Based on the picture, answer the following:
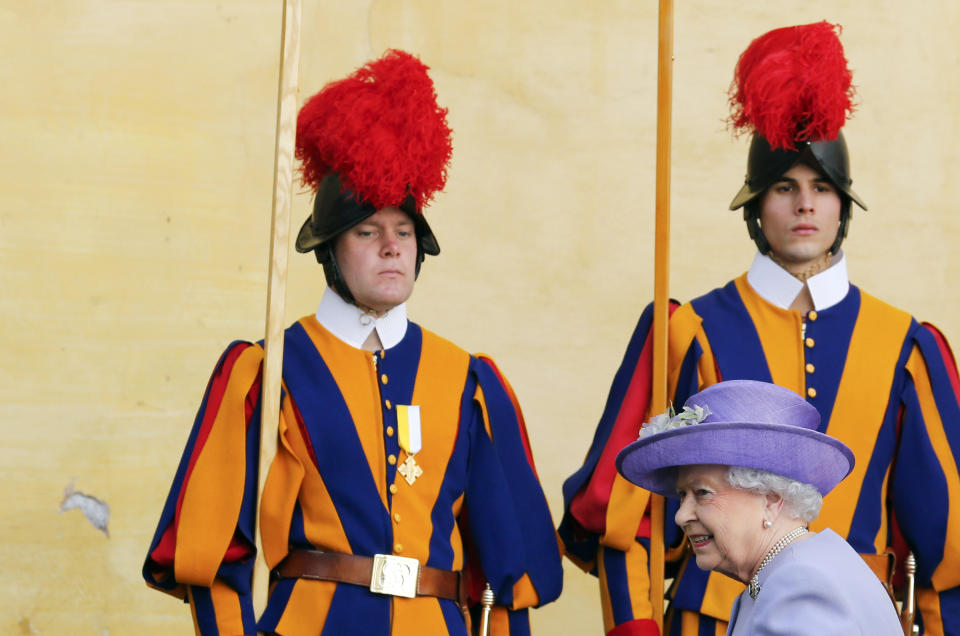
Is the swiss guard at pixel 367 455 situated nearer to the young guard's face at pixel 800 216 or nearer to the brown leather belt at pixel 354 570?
the brown leather belt at pixel 354 570

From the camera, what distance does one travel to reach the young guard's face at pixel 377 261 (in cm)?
422

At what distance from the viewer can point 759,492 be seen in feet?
10.7

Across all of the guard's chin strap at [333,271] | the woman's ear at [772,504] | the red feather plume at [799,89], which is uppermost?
the red feather plume at [799,89]

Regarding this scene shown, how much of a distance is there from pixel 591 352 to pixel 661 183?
6.02ft

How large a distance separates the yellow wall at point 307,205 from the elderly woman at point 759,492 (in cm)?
230

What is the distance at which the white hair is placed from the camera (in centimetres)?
325

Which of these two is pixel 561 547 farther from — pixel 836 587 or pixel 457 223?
pixel 457 223

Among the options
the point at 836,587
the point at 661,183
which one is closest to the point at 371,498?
the point at 661,183

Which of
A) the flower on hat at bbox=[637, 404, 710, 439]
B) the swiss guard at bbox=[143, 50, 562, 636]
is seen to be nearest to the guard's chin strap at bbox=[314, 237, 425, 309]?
the swiss guard at bbox=[143, 50, 562, 636]

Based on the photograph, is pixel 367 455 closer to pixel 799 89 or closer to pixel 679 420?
pixel 679 420

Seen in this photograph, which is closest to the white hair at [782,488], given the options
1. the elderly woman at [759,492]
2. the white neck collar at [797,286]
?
the elderly woman at [759,492]

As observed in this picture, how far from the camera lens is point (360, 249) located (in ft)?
13.9

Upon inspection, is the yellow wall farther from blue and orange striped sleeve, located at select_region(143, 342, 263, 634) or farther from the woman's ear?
the woman's ear

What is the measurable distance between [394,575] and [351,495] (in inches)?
8.3
